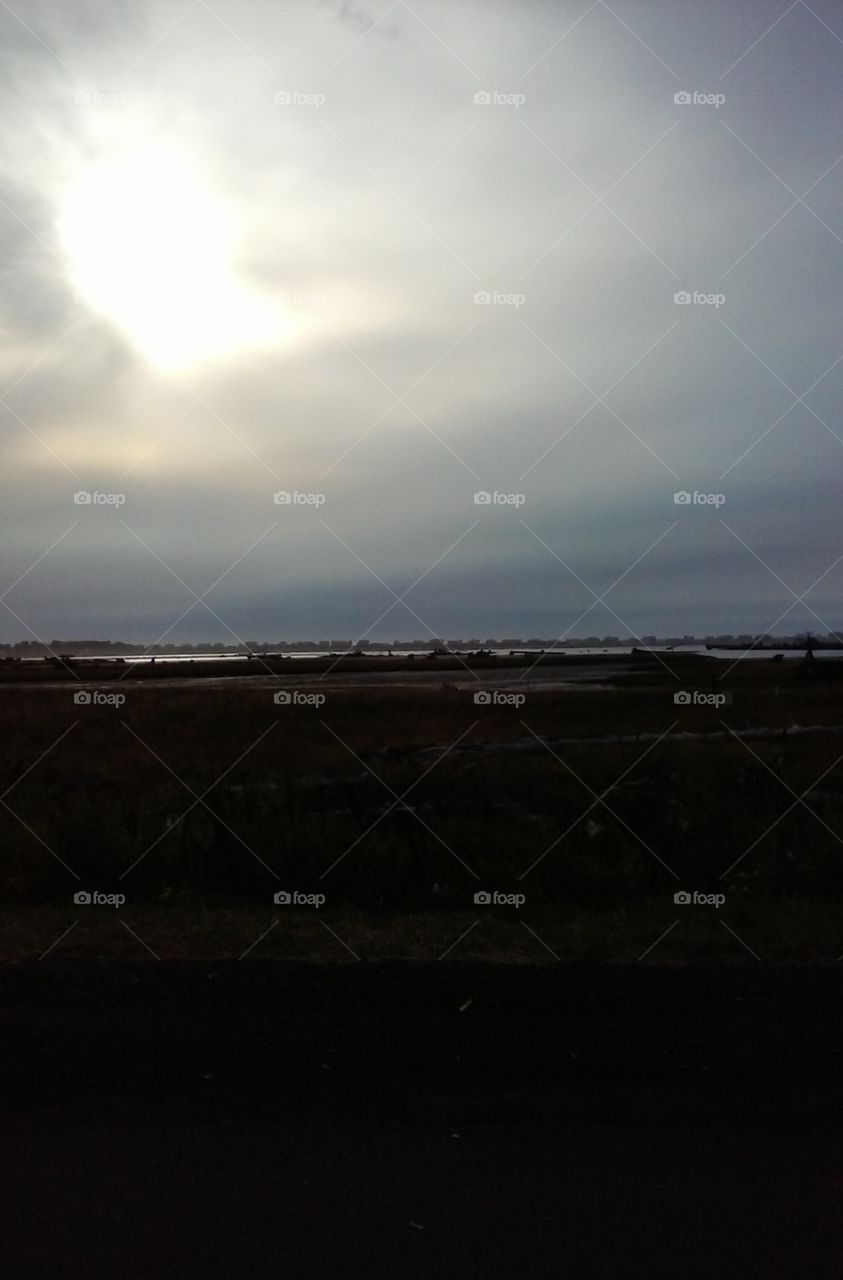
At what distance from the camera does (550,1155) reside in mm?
4742

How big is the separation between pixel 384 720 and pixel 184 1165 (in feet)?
88.6

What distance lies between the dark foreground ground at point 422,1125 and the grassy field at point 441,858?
4.77 ft

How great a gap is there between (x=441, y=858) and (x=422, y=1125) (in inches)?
239

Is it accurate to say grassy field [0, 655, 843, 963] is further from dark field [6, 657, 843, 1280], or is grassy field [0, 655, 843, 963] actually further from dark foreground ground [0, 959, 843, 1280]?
dark foreground ground [0, 959, 843, 1280]

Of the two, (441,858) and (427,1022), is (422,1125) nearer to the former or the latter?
(427,1022)

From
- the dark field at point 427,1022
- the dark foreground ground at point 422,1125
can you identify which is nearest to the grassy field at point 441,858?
the dark field at point 427,1022

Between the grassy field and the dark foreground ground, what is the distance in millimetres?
1455

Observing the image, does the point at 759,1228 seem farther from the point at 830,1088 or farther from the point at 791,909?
the point at 791,909

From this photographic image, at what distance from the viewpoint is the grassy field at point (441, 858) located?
30.2 feet

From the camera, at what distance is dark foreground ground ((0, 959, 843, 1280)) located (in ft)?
13.2

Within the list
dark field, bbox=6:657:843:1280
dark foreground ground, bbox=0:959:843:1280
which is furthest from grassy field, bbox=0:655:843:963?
dark foreground ground, bbox=0:959:843:1280

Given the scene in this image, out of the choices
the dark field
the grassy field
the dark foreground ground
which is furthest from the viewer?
the grassy field

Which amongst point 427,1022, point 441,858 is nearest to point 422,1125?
point 427,1022

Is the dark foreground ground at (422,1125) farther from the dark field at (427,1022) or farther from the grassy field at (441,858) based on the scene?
the grassy field at (441,858)
